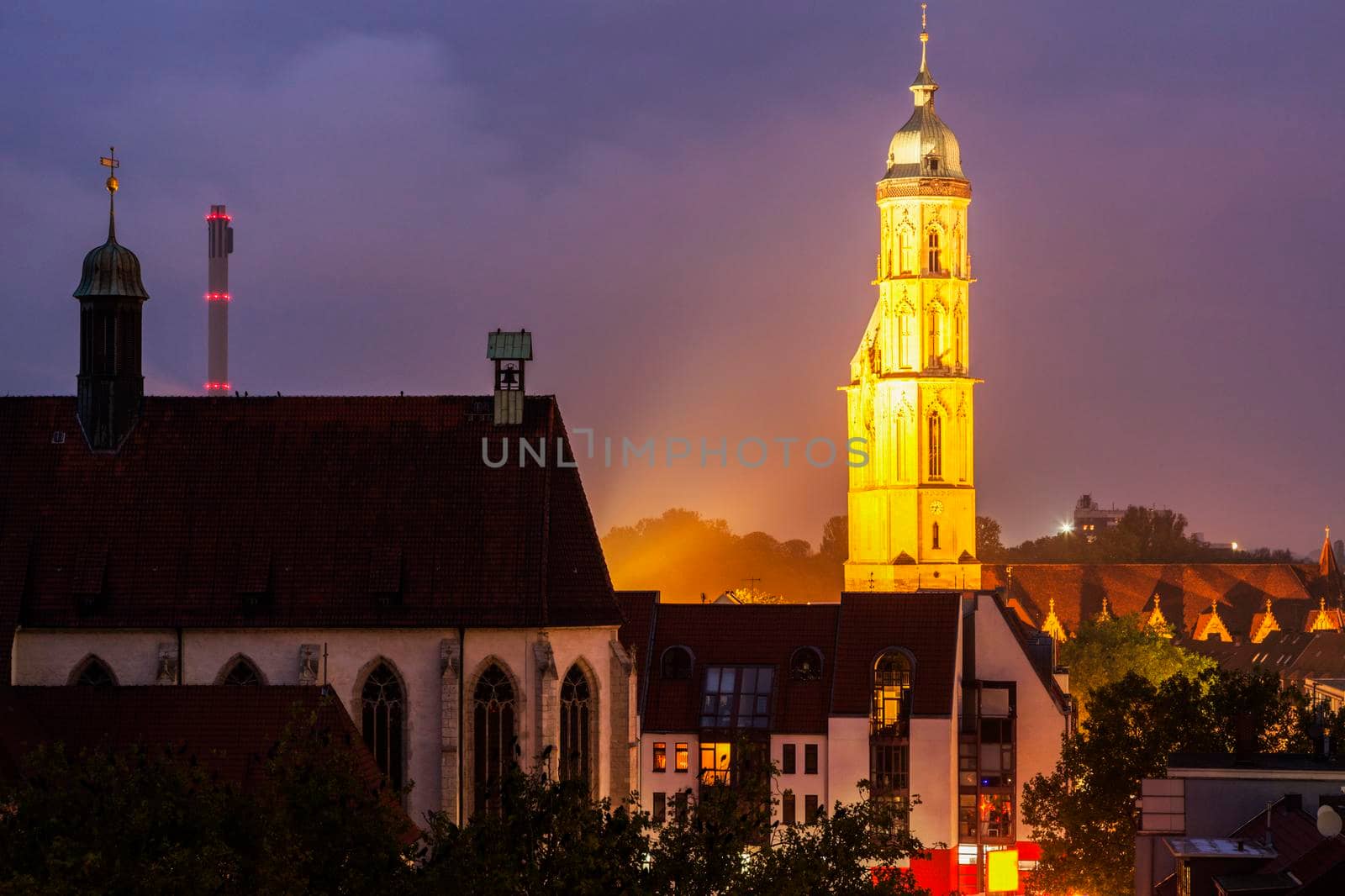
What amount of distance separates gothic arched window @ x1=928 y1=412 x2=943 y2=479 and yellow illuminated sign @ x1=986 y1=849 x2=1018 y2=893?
262 ft

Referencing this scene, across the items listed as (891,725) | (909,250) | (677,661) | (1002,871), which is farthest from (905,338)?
(891,725)

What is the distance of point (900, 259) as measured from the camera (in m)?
178

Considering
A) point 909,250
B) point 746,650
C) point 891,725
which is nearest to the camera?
point 891,725

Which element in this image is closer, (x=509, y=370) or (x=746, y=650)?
(x=509, y=370)

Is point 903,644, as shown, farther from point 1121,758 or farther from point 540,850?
point 540,850

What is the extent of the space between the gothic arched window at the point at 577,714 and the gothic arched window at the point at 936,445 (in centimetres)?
10492

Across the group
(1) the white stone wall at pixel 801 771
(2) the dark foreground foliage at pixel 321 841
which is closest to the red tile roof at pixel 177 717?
(2) the dark foreground foliage at pixel 321 841

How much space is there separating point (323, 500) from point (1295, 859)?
3658 centimetres

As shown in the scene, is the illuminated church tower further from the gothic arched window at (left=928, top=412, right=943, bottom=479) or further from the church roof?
the church roof

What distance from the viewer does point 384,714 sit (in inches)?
2960

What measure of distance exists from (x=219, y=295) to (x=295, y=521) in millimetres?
91260

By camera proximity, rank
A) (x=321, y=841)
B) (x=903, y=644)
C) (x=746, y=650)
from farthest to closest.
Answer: (x=746, y=650) → (x=903, y=644) → (x=321, y=841)

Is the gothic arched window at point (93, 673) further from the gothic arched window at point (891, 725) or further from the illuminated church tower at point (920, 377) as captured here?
the illuminated church tower at point (920, 377)

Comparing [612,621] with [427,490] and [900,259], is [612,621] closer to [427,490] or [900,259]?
[427,490]
